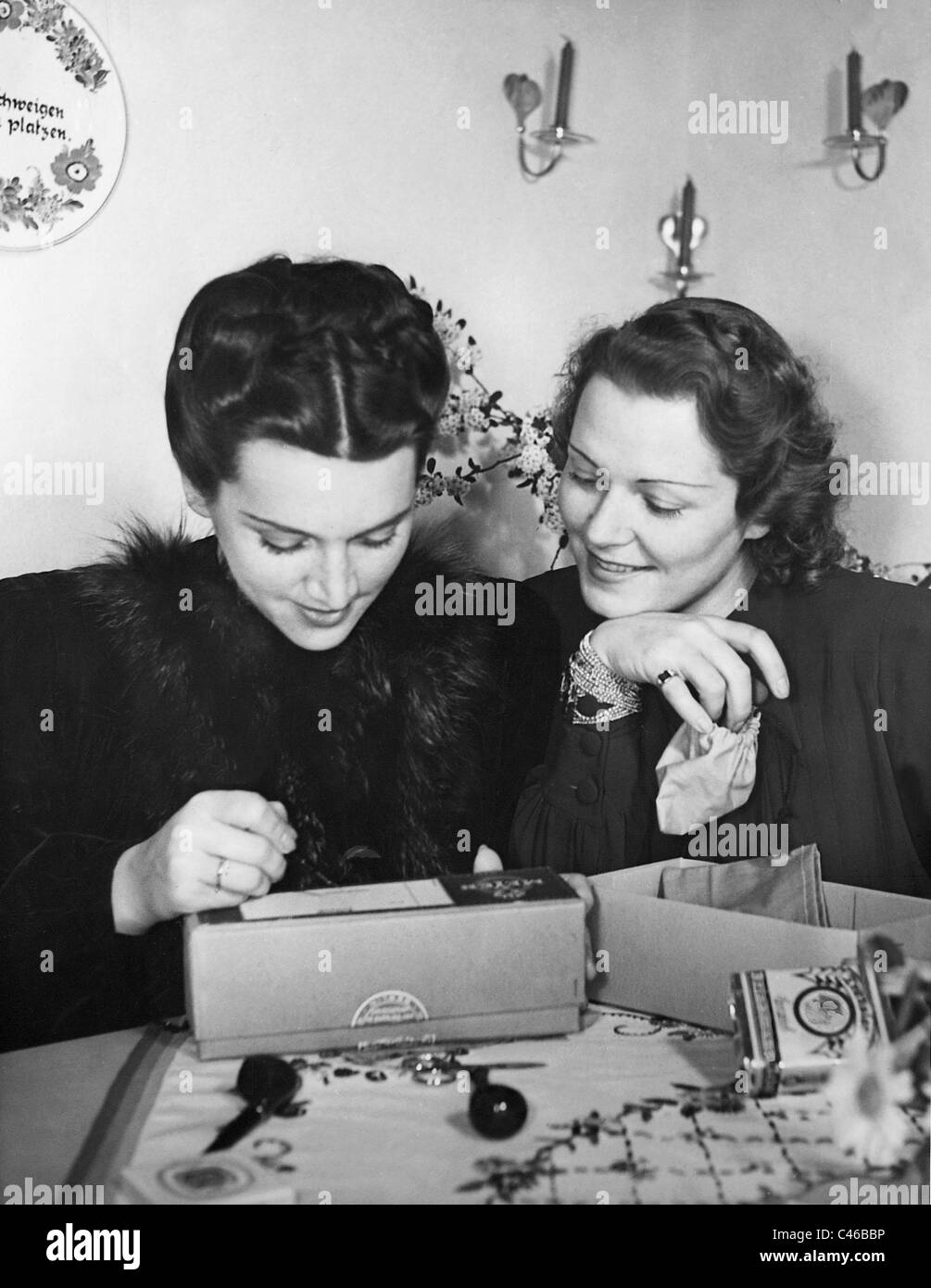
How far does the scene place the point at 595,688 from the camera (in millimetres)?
1542

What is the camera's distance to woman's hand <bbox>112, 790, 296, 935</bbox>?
138 cm

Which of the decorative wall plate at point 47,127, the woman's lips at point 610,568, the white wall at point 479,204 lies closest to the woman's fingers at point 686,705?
the woman's lips at point 610,568

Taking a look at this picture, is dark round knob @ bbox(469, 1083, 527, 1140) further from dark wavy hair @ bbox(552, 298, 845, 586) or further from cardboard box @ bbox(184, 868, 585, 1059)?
dark wavy hair @ bbox(552, 298, 845, 586)

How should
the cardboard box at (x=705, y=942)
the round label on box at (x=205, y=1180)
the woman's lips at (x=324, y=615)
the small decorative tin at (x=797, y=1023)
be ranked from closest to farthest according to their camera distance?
the round label on box at (x=205, y=1180), the small decorative tin at (x=797, y=1023), the cardboard box at (x=705, y=942), the woman's lips at (x=324, y=615)

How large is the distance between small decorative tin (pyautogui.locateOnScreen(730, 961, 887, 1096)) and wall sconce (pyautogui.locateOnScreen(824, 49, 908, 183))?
1001mm

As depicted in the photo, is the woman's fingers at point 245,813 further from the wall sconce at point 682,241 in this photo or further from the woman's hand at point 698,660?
the wall sconce at point 682,241

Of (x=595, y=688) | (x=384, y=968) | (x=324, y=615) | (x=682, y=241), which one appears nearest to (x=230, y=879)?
(x=384, y=968)

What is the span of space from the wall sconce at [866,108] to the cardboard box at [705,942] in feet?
3.02

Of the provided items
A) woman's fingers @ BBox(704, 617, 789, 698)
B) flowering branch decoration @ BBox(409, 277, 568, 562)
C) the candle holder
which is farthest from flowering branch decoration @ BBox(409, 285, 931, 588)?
the candle holder

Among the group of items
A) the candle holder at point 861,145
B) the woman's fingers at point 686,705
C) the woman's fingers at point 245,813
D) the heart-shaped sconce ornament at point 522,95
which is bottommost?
the woman's fingers at point 245,813

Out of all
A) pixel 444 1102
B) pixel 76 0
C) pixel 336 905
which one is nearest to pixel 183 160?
pixel 76 0

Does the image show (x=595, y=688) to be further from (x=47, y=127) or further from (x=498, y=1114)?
(x=47, y=127)

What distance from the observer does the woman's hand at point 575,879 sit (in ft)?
4.60

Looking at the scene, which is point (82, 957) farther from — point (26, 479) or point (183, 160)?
point (183, 160)
